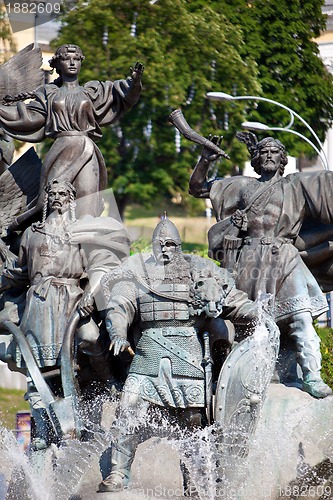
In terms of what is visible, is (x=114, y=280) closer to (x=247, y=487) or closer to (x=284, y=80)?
(x=247, y=487)

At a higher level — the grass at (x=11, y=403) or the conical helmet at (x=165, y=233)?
the conical helmet at (x=165, y=233)

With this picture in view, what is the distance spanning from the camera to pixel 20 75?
1506 cm

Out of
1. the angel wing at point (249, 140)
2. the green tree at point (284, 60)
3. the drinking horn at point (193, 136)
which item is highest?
the drinking horn at point (193, 136)

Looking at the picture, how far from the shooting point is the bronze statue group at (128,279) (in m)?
12.1

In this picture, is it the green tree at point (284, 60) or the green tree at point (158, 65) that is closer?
the green tree at point (158, 65)

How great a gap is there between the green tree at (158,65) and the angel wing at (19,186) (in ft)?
63.3

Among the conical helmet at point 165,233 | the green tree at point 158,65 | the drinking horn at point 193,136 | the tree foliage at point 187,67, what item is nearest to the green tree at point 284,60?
Answer: the tree foliage at point 187,67

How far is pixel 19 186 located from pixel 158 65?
65.7ft

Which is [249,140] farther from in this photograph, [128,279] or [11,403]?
[11,403]

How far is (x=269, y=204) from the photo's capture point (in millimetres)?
13562

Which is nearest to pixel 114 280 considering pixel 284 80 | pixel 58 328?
pixel 58 328

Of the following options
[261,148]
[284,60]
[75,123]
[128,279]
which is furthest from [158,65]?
[128,279]

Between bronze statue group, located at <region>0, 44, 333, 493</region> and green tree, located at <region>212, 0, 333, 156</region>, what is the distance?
71.0 feet

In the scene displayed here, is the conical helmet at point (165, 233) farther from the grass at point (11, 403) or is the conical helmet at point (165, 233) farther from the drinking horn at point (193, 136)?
the grass at point (11, 403)
